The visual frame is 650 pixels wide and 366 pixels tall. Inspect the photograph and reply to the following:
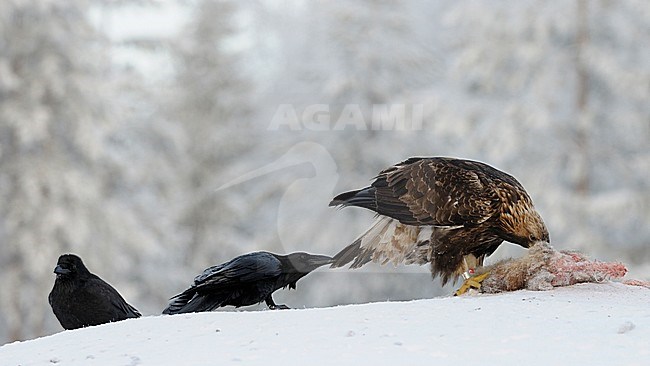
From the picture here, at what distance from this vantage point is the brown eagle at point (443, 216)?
459 cm

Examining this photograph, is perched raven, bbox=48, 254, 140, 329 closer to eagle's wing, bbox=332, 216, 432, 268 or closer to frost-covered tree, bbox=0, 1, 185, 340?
eagle's wing, bbox=332, 216, 432, 268

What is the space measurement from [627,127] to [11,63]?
920cm

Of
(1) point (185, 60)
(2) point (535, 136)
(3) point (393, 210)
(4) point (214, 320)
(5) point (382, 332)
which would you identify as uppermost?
(1) point (185, 60)

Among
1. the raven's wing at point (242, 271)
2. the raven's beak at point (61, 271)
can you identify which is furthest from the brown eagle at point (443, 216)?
the raven's beak at point (61, 271)

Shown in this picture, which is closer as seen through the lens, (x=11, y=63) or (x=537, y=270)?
(x=537, y=270)

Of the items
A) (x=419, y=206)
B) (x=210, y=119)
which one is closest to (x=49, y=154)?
(x=210, y=119)

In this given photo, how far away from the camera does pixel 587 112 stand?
43.5 feet

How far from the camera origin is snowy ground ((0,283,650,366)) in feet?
9.21

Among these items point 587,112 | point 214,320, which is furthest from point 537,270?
point 587,112

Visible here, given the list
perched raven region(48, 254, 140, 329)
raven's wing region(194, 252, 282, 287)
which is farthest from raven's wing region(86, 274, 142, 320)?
raven's wing region(194, 252, 282, 287)

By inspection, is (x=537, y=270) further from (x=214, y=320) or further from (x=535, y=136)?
(x=535, y=136)

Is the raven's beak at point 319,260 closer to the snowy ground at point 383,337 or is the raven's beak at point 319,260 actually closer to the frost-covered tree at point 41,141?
the snowy ground at point 383,337

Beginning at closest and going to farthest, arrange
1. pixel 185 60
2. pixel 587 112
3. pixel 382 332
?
1. pixel 382 332
2. pixel 587 112
3. pixel 185 60

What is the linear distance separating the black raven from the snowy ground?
688 millimetres
